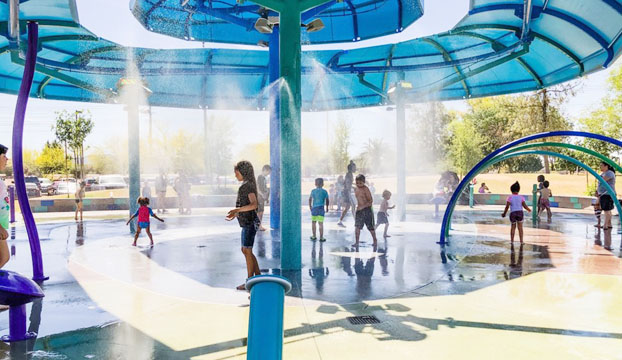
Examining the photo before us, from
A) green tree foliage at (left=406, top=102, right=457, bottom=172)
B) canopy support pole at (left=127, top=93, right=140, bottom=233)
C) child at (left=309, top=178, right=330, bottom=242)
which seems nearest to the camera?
child at (left=309, top=178, right=330, bottom=242)

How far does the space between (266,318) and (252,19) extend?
1198cm

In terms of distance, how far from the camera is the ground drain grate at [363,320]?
5121 millimetres

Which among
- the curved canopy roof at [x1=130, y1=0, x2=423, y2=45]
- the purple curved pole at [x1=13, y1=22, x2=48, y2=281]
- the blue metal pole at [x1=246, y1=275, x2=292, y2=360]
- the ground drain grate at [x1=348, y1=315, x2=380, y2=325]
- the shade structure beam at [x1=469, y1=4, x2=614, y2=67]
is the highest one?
the curved canopy roof at [x1=130, y1=0, x2=423, y2=45]

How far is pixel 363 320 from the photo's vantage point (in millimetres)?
5191

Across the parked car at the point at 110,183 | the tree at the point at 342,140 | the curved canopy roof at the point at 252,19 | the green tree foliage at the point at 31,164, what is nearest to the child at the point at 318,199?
the curved canopy roof at the point at 252,19

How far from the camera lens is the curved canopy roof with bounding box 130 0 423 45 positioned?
1226 cm

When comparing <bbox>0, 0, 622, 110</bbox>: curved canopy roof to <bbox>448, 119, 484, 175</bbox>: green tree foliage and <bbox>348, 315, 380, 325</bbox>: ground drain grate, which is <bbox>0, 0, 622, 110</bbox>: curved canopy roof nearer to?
<bbox>348, 315, 380, 325</bbox>: ground drain grate

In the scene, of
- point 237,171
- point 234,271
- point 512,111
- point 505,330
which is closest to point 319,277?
point 234,271

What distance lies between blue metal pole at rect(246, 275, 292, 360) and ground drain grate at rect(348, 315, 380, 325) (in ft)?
11.7

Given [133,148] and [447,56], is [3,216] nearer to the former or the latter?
[133,148]

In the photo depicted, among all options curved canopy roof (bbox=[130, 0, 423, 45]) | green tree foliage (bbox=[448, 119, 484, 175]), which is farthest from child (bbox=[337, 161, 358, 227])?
green tree foliage (bbox=[448, 119, 484, 175])

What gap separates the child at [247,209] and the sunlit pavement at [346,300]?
0.54 metres

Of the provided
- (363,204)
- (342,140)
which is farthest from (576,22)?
(342,140)

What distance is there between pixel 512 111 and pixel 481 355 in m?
50.8
